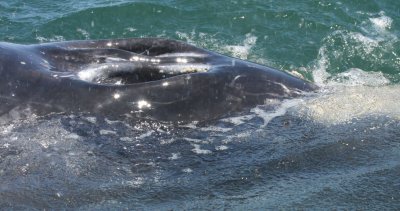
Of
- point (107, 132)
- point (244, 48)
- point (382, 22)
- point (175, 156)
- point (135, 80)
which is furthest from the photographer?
point (382, 22)

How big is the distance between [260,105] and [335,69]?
5.33 metres

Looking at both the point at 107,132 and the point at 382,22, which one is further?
the point at 382,22

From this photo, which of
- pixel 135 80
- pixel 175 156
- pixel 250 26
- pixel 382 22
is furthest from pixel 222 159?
pixel 382 22

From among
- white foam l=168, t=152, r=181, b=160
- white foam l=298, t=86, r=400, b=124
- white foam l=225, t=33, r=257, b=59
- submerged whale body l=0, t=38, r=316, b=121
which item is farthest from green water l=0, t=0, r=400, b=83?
white foam l=168, t=152, r=181, b=160

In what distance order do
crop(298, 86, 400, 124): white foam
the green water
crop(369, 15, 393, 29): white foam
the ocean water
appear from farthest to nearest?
crop(369, 15, 393, 29): white foam
the green water
crop(298, 86, 400, 124): white foam
the ocean water

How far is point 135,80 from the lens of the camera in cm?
519

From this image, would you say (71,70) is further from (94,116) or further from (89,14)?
(89,14)

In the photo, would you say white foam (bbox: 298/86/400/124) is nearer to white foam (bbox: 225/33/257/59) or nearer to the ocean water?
the ocean water

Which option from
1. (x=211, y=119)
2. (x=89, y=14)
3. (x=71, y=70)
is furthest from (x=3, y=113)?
(x=89, y=14)

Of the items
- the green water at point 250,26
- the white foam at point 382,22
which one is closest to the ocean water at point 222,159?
the green water at point 250,26

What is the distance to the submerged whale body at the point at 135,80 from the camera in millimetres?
4887

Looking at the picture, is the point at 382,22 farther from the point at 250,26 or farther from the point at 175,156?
the point at 175,156

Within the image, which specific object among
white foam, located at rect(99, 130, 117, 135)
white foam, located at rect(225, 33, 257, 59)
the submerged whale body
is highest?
the submerged whale body

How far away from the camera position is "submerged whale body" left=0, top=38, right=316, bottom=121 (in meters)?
4.89
